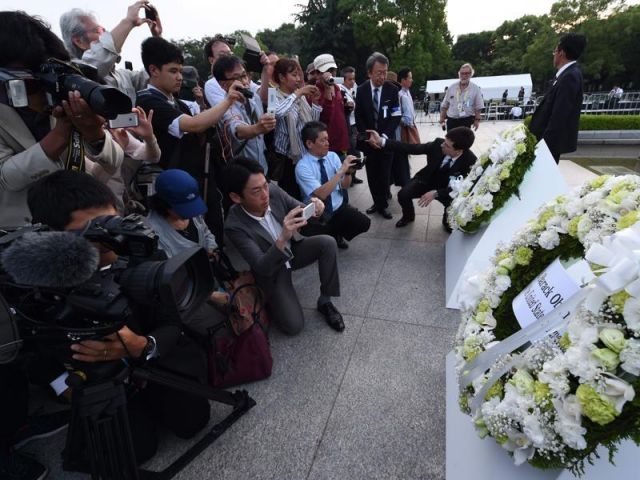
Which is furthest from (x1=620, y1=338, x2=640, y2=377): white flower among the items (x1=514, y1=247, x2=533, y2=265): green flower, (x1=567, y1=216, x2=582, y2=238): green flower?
Answer: (x1=514, y1=247, x2=533, y2=265): green flower

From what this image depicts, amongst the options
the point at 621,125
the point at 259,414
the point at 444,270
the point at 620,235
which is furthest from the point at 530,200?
the point at 621,125

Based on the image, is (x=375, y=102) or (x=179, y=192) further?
(x=375, y=102)

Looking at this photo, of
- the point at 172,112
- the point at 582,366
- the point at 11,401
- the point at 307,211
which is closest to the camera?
the point at 582,366

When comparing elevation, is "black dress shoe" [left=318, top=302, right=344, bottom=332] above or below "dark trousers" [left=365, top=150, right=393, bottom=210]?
below

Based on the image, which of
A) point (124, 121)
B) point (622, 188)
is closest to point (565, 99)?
point (622, 188)

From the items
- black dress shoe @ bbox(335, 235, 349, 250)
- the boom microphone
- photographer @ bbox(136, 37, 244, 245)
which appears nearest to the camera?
the boom microphone

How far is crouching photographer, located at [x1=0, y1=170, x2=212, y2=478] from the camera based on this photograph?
105 cm

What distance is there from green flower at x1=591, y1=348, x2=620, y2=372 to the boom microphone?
5.14 feet

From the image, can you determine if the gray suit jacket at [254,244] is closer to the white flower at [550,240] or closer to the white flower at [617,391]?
the white flower at [550,240]

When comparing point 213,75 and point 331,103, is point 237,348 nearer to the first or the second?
point 213,75

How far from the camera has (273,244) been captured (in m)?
2.69

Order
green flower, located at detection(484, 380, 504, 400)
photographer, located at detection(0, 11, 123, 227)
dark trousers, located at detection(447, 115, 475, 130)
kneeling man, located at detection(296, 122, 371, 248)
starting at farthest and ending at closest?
dark trousers, located at detection(447, 115, 475, 130) → kneeling man, located at detection(296, 122, 371, 248) → photographer, located at detection(0, 11, 123, 227) → green flower, located at detection(484, 380, 504, 400)

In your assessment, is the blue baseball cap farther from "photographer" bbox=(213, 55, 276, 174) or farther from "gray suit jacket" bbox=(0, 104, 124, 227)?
"photographer" bbox=(213, 55, 276, 174)

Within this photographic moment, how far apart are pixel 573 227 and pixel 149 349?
6.31 feet
